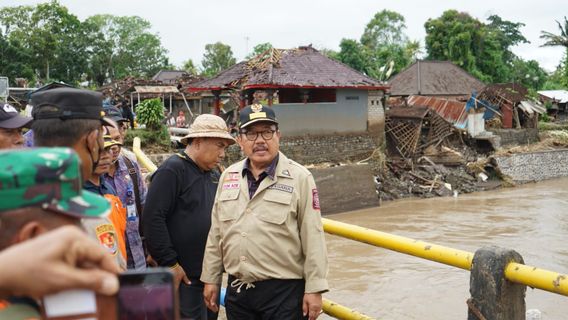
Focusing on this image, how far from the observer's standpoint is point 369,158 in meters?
20.8

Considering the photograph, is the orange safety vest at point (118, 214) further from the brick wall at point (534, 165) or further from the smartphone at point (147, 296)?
the brick wall at point (534, 165)


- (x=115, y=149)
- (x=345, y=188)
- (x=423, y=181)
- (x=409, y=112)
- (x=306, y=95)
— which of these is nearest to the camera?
(x=115, y=149)

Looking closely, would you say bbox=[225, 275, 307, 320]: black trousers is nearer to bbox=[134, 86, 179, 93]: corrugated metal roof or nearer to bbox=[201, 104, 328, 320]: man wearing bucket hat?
bbox=[201, 104, 328, 320]: man wearing bucket hat

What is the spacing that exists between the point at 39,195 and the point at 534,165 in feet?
83.3

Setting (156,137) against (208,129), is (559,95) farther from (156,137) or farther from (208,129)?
(208,129)

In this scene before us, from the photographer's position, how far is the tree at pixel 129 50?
44062 millimetres

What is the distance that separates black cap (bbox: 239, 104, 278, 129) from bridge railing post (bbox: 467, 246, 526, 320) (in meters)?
1.19

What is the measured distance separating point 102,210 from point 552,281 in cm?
177

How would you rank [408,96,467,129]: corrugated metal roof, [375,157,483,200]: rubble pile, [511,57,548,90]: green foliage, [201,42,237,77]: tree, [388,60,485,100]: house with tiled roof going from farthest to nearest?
1. [201,42,237,77]: tree
2. [511,57,548,90]: green foliage
3. [388,60,485,100]: house with tiled roof
4. [408,96,467,129]: corrugated metal roof
5. [375,157,483,200]: rubble pile

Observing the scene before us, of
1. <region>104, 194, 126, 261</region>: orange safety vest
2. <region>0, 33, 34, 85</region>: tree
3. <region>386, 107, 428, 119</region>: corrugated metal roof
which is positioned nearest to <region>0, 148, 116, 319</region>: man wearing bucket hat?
<region>104, 194, 126, 261</region>: orange safety vest

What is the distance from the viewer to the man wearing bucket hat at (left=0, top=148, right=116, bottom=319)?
93 cm

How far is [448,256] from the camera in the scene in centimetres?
248

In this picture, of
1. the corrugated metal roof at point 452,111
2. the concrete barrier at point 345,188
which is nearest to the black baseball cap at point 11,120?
the concrete barrier at point 345,188

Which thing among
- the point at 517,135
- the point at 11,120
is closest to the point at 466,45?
the point at 517,135
